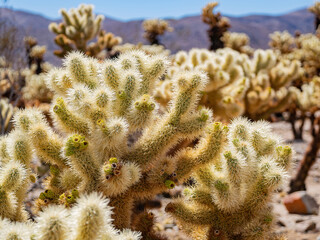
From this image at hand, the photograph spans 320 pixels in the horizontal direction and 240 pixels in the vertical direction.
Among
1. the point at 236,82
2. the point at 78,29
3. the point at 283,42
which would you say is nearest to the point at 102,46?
the point at 78,29

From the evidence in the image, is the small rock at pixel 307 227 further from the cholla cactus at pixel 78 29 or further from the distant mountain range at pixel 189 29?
the distant mountain range at pixel 189 29

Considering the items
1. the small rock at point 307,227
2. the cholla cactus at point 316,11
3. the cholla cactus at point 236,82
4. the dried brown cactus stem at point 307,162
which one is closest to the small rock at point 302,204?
the small rock at point 307,227

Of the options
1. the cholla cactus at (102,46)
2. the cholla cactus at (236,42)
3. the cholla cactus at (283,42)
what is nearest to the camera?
the cholla cactus at (102,46)

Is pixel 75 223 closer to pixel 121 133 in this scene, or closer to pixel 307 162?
pixel 121 133

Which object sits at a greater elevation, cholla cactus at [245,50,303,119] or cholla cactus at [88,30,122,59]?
cholla cactus at [88,30,122,59]

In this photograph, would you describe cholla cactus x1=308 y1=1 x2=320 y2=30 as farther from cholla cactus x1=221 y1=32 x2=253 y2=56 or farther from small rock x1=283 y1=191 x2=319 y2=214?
small rock x1=283 y1=191 x2=319 y2=214

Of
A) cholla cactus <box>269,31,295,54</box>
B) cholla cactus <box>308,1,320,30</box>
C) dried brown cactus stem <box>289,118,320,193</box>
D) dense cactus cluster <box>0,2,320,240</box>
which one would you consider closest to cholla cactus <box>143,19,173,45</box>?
cholla cactus <box>308,1,320,30</box>
